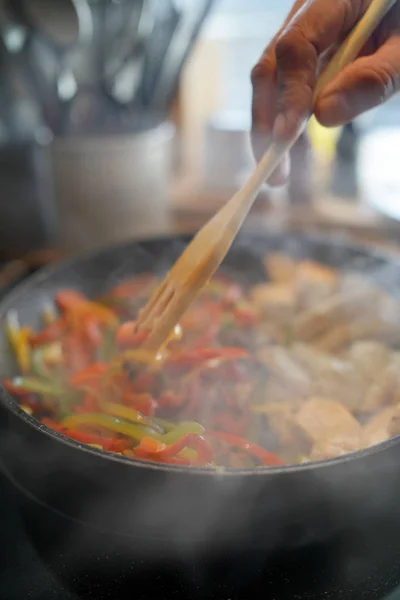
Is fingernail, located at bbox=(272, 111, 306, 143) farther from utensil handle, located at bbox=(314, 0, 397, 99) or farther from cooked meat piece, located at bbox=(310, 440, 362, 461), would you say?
cooked meat piece, located at bbox=(310, 440, 362, 461)

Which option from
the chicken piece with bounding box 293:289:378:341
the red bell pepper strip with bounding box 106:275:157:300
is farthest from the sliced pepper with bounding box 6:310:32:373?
the chicken piece with bounding box 293:289:378:341

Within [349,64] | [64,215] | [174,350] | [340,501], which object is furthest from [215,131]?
[340,501]

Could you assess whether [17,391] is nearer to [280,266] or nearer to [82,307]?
[82,307]

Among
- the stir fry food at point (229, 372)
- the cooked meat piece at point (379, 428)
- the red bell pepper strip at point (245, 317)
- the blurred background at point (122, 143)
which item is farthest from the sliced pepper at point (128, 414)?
the blurred background at point (122, 143)

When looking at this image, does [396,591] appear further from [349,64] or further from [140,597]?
[349,64]

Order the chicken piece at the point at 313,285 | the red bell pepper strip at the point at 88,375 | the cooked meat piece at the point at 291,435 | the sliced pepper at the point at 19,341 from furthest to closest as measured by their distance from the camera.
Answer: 1. the chicken piece at the point at 313,285
2. the sliced pepper at the point at 19,341
3. the red bell pepper strip at the point at 88,375
4. the cooked meat piece at the point at 291,435

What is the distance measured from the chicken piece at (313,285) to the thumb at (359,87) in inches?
26.7

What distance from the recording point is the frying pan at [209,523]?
0.74m

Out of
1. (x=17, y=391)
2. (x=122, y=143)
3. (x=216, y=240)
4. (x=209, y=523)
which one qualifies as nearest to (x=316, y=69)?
(x=216, y=240)

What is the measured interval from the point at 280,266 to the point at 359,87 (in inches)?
31.9

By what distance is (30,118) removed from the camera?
2186mm

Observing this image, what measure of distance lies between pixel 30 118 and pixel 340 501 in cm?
188

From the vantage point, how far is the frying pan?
2.44 feet

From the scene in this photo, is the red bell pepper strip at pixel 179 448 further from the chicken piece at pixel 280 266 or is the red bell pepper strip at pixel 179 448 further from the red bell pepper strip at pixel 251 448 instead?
the chicken piece at pixel 280 266
